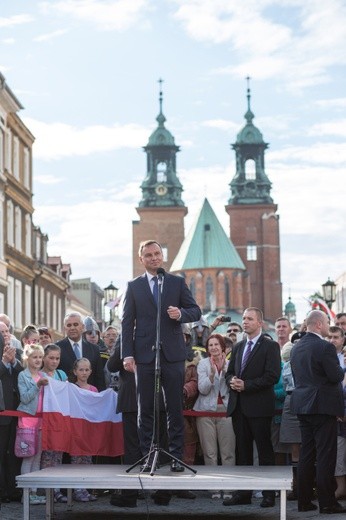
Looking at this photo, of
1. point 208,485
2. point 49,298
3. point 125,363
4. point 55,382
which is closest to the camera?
point 208,485

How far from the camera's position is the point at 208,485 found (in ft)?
31.6

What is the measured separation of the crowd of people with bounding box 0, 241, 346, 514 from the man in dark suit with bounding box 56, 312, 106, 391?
0.01m

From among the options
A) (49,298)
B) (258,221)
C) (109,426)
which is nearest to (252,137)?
(258,221)

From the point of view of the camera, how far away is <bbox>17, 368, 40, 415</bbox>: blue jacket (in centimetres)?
1234

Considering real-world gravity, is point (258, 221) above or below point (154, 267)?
above

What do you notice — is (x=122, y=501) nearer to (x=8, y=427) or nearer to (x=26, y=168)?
(x=8, y=427)

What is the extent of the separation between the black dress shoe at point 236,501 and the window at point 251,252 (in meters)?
105

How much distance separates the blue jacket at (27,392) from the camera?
12336mm

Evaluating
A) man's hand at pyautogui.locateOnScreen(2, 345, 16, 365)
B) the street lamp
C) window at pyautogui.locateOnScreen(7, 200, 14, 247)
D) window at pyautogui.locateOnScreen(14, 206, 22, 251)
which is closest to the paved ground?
man's hand at pyautogui.locateOnScreen(2, 345, 16, 365)

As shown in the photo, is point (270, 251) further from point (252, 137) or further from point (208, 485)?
point (208, 485)

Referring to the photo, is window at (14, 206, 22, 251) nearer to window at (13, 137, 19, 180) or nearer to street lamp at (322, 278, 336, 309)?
window at (13, 137, 19, 180)

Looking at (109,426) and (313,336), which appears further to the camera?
(109,426)

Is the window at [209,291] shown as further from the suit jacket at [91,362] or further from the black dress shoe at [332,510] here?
the black dress shoe at [332,510]

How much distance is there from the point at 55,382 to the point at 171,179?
106192 millimetres
